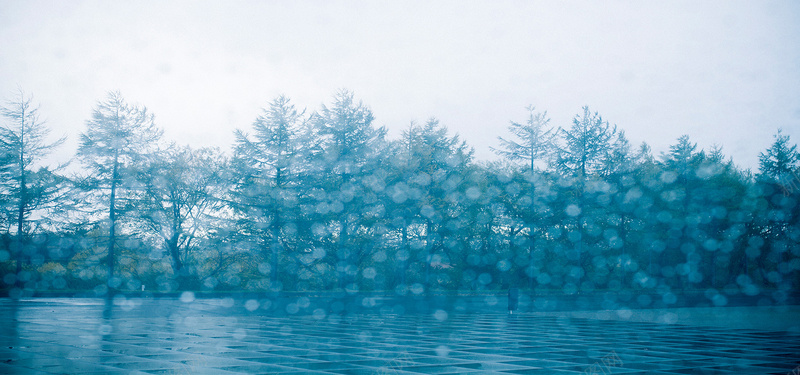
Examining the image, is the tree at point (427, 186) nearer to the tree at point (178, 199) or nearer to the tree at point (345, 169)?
the tree at point (345, 169)

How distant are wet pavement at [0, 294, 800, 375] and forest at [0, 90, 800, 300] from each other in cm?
1652

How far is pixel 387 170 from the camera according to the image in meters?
37.2

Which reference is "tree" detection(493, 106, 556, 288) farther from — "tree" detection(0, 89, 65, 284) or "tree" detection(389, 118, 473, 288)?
"tree" detection(0, 89, 65, 284)

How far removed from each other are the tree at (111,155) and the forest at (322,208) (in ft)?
0.26

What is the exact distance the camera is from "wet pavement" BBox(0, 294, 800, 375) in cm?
898

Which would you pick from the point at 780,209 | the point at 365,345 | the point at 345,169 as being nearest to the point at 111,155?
the point at 345,169

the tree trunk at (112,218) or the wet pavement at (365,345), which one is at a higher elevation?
the tree trunk at (112,218)

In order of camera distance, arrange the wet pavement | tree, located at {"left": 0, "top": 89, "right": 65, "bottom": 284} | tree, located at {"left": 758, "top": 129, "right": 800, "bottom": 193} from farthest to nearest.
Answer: tree, located at {"left": 758, "top": 129, "right": 800, "bottom": 193}, tree, located at {"left": 0, "top": 89, "right": 65, "bottom": 284}, the wet pavement

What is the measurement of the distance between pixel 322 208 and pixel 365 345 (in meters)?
25.1

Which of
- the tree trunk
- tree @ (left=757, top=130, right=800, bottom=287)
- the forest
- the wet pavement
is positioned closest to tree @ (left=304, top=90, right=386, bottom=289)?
the forest

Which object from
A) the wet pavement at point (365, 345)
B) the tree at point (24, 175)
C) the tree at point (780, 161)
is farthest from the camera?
the tree at point (780, 161)

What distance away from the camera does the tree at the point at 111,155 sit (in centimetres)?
3594

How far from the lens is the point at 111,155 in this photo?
3631 centimetres

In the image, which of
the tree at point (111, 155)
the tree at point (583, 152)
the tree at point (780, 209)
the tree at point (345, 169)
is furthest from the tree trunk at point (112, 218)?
the tree at point (780, 209)
